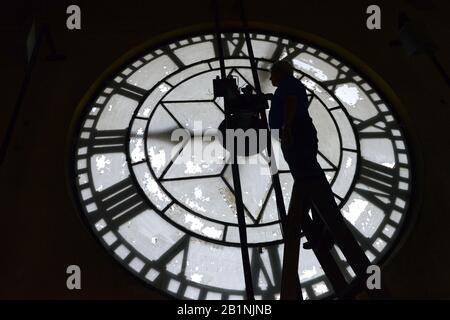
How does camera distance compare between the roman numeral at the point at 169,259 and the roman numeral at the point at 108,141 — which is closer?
the roman numeral at the point at 169,259

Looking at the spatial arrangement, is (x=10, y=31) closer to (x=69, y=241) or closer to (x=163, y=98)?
(x=163, y=98)

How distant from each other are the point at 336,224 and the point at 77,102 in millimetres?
1657

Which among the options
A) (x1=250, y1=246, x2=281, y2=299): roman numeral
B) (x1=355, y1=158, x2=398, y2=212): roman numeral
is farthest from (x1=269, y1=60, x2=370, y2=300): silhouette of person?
(x1=355, y1=158, x2=398, y2=212): roman numeral

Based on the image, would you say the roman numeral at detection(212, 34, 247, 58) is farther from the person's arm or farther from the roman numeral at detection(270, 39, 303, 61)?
the person's arm

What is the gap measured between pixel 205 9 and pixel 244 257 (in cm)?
213

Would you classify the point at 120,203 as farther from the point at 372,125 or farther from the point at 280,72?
the point at 372,125

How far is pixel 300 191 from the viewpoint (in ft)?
5.81

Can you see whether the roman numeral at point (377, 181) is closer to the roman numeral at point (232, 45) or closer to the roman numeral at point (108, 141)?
the roman numeral at point (232, 45)

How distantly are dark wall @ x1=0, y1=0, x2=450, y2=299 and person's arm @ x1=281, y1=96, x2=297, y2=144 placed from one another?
93 centimetres

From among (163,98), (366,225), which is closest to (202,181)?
(163,98)

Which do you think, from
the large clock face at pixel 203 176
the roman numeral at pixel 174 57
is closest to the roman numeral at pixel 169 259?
the large clock face at pixel 203 176

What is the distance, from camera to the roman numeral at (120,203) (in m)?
2.54
